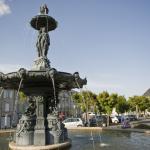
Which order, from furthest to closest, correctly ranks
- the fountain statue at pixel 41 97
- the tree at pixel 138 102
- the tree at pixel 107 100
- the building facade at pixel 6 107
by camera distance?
the tree at pixel 138 102 < the building facade at pixel 6 107 < the tree at pixel 107 100 < the fountain statue at pixel 41 97

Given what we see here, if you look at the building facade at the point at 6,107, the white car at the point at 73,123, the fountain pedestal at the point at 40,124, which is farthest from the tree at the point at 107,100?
the fountain pedestal at the point at 40,124

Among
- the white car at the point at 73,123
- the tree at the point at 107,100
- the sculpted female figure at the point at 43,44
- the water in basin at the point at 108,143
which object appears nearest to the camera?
the water in basin at the point at 108,143

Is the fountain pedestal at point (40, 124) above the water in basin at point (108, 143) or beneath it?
above

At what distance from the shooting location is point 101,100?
45.7 meters

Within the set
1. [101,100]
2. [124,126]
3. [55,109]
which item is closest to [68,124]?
[124,126]

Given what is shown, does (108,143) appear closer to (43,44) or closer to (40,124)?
(40,124)

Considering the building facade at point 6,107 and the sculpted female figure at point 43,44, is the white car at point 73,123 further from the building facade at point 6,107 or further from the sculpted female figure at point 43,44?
the building facade at point 6,107

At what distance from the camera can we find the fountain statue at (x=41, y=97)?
41.9 ft

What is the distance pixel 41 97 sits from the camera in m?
14.2

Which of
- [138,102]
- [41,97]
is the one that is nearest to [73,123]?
[41,97]

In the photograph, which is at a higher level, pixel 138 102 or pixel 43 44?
pixel 43 44

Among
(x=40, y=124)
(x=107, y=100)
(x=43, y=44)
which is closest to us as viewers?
(x=40, y=124)

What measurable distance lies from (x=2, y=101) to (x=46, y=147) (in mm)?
49440

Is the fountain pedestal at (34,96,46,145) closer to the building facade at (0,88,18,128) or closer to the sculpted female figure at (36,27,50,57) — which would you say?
the sculpted female figure at (36,27,50,57)
